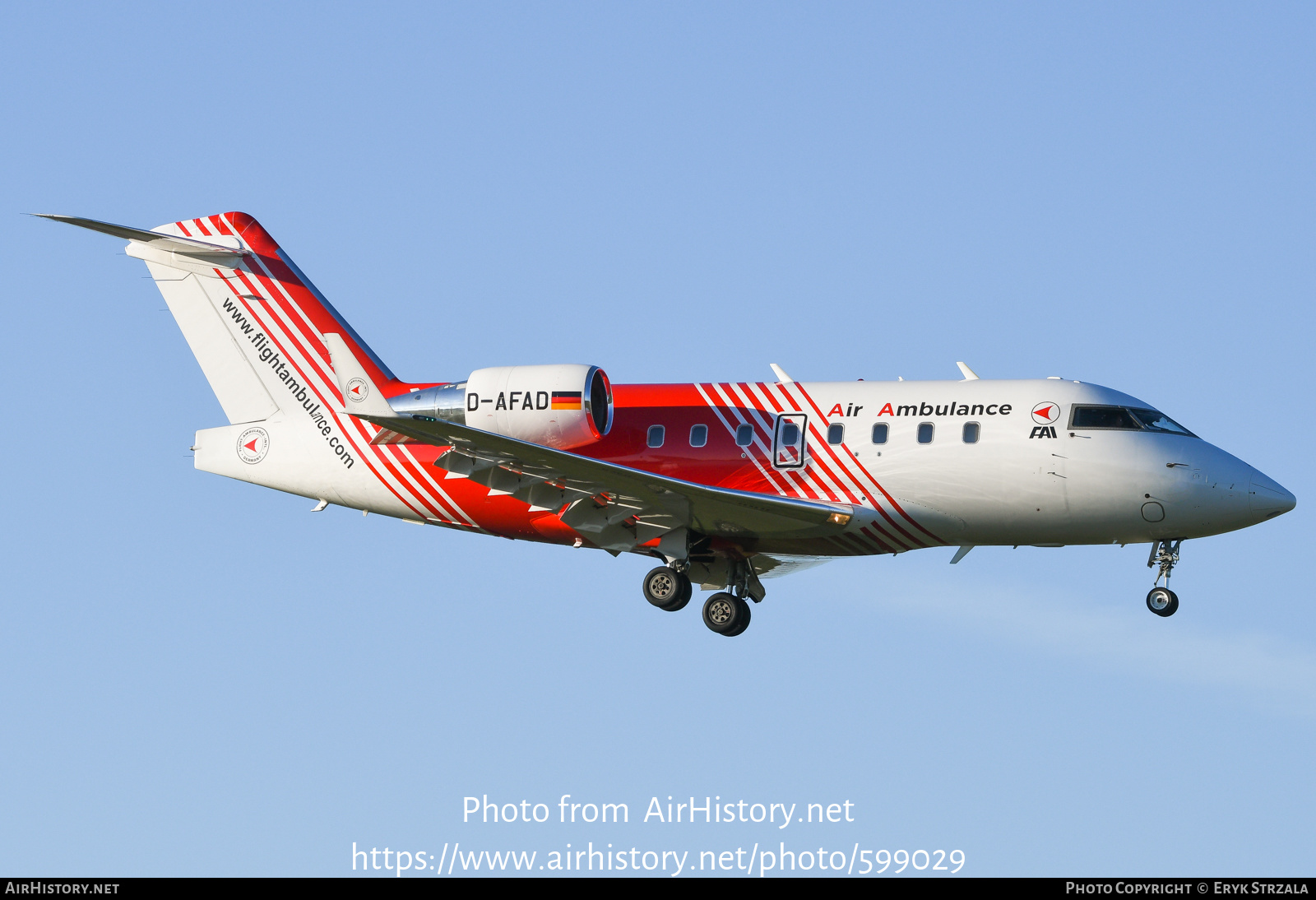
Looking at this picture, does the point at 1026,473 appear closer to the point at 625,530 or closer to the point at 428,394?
the point at 625,530

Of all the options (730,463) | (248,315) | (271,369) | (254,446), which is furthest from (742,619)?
(248,315)

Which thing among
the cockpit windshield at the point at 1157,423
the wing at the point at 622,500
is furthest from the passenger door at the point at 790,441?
the cockpit windshield at the point at 1157,423

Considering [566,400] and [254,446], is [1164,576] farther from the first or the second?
[254,446]

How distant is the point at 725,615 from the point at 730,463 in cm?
272

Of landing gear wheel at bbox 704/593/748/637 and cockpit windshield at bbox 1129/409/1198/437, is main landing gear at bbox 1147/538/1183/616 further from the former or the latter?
landing gear wheel at bbox 704/593/748/637

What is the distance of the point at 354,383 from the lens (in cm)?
2472

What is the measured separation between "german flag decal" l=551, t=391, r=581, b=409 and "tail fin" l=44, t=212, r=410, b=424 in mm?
4182

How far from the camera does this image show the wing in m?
25.4

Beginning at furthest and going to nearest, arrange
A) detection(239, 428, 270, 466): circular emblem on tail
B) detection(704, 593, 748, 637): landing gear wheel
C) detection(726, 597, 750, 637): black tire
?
detection(239, 428, 270, 466): circular emblem on tail
detection(726, 597, 750, 637): black tire
detection(704, 593, 748, 637): landing gear wheel

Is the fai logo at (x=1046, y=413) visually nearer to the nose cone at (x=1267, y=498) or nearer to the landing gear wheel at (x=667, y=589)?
the nose cone at (x=1267, y=498)

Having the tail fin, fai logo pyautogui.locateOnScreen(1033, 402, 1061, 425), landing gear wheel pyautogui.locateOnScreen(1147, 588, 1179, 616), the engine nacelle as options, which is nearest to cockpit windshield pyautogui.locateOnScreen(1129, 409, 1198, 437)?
fai logo pyautogui.locateOnScreen(1033, 402, 1061, 425)

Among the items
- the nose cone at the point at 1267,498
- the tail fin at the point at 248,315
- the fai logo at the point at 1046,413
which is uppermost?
the tail fin at the point at 248,315

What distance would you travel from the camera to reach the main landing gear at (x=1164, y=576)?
2675 cm

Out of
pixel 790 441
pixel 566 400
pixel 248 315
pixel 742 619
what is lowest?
pixel 742 619
